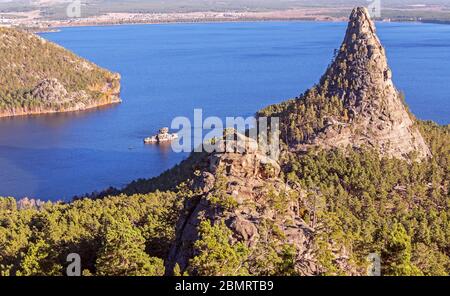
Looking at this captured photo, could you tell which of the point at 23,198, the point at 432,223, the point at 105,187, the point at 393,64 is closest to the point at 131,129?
the point at 105,187

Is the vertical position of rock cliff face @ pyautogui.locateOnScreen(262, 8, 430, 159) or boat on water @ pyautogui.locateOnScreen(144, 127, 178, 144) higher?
rock cliff face @ pyautogui.locateOnScreen(262, 8, 430, 159)

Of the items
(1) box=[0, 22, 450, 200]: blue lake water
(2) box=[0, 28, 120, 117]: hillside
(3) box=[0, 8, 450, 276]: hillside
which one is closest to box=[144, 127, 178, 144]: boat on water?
(1) box=[0, 22, 450, 200]: blue lake water

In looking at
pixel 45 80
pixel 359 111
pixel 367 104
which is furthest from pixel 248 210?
pixel 45 80

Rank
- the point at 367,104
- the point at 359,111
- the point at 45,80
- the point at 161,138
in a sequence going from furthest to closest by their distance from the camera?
the point at 45,80 < the point at 161,138 < the point at 367,104 < the point at 359,111

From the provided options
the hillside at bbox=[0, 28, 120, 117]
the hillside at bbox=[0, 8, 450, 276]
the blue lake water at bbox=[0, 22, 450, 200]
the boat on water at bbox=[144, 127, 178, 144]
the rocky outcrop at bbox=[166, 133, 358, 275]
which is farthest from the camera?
the hillside at bbox=[0, 28, 120, 117]

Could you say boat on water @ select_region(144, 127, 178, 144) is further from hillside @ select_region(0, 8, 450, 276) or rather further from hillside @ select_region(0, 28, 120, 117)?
hillside @ select_region(0, 28, 120, 117)

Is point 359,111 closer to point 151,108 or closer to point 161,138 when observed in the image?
point 161,138
